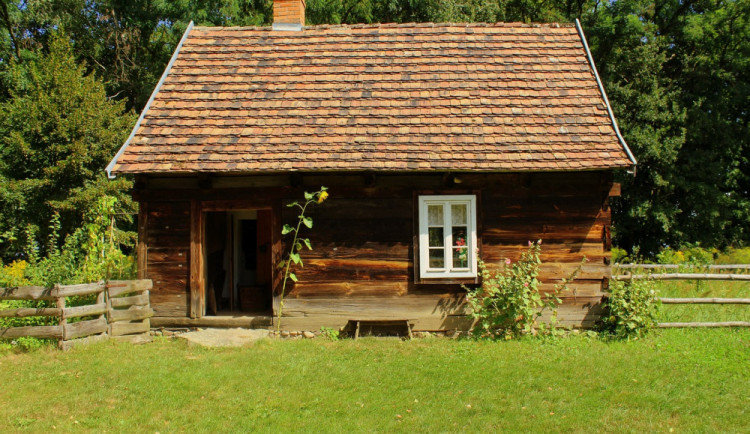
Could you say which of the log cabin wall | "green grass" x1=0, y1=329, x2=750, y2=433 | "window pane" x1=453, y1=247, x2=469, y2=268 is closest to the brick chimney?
the log cabin wall

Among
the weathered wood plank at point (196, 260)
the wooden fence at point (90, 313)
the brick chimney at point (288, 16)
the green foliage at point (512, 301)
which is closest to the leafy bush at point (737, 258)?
the green foliage at point (512, 301)

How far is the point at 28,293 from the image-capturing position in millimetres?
8016

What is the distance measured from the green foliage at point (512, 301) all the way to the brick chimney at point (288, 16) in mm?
6963

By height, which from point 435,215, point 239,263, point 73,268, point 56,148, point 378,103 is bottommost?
point 239,263

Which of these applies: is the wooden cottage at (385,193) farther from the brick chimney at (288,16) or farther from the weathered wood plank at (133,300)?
the brick chimney at (288,16)

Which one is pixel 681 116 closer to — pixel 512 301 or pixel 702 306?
pixel 702 306

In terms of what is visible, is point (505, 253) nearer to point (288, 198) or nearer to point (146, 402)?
point (288, 198)

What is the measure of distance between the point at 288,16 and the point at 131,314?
724cm

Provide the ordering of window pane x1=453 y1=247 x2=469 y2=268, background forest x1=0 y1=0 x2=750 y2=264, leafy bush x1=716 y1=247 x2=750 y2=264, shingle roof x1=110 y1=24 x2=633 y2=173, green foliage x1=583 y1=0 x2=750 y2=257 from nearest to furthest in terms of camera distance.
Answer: shingle roof x1=110 y1=24 x2=633 y2=173 → window pane x1=453 y1=247 x2=469 y2=268 → background forest x1=0 y1=0 x2=750 y2=264 → leafy bush x1=716 y1=247 x2=750 y2=264 → green foliage x1=583 y1=0 x2=750 y2=257

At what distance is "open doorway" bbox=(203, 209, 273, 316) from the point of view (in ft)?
36.7

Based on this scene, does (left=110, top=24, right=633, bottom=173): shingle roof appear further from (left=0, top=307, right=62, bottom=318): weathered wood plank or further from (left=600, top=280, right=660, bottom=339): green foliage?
(left=0, top=307, right=62, bottom=318): weathered wood plank

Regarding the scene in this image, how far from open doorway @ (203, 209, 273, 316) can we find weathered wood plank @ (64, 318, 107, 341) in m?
2.45

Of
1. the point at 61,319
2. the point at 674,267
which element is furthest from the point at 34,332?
the point at 674,267

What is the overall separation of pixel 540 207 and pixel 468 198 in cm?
128
